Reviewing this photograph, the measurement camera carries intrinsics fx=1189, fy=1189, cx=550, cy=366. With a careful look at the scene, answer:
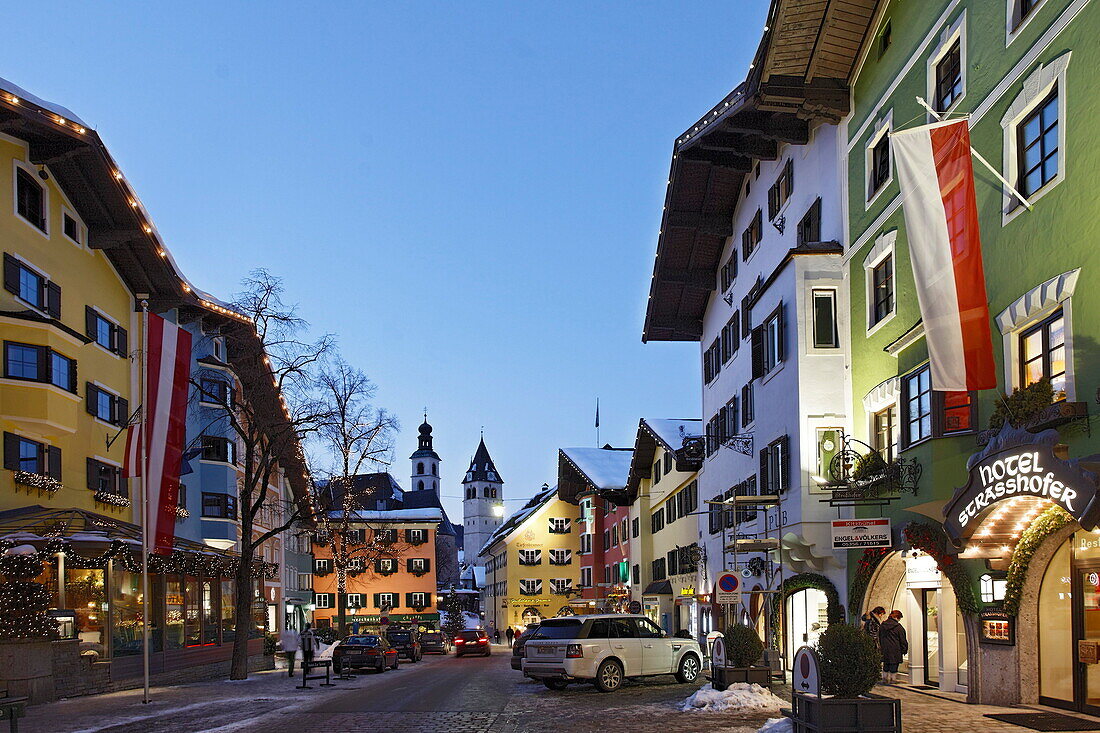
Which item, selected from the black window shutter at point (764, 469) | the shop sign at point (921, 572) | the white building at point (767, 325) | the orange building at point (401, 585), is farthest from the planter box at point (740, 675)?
the orange building at point (401, 585)

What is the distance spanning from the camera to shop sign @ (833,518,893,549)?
2350 cm

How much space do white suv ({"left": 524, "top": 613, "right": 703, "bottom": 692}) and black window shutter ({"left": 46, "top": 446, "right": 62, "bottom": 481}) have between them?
545 inches

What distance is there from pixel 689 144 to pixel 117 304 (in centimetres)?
1882

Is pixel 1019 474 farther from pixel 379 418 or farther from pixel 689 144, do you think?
pixel 379 418

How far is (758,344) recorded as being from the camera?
1281 inches

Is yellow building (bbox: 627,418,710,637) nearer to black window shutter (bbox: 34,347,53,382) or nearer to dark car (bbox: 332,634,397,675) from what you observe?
dark car (bbox: 332,634,397,675)

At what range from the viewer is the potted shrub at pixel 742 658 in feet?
72.1

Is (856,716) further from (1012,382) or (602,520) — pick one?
(602,520)

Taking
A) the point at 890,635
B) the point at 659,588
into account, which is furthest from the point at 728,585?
the point at 659,588

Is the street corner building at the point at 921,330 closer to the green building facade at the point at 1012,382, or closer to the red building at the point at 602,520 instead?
the green building facade at the point at 1012,382

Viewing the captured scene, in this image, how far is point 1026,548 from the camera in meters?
17.8

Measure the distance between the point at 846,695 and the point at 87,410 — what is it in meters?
26.4

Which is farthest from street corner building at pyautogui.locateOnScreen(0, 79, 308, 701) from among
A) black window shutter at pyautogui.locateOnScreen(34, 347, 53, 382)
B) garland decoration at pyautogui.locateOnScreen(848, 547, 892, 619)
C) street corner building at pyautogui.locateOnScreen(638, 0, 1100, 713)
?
garland decoration at pyautogui.locateOnScreen(848, 547, 892, 619)

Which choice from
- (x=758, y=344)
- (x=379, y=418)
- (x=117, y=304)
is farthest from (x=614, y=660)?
(x=379, y=418)
